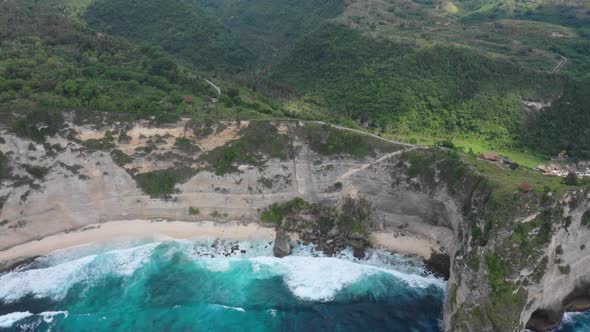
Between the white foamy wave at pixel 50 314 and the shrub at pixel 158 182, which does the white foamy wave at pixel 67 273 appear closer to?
the white foamy wave at pixel 50 314

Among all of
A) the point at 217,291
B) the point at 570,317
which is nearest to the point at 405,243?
the point at 570,317

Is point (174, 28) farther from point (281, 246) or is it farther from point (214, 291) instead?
point (214, 291)

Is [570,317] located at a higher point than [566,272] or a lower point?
lower

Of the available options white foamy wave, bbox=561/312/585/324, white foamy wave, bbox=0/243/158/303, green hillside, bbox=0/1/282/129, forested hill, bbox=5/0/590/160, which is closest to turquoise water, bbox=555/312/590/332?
white foamy wave, bbox=561/312/585/324

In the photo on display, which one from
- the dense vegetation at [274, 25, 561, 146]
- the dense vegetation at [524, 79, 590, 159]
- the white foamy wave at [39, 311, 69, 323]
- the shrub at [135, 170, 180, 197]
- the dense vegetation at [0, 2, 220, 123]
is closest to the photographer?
the white foamy wave at [39, 311, 69, 323]

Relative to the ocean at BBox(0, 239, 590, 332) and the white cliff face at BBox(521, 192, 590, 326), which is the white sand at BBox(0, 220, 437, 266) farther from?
the white cliff face at BBox(521, 192, 590, 326)

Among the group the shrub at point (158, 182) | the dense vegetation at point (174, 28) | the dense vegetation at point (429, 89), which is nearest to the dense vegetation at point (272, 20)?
the dense vegetation at point (174, 28)

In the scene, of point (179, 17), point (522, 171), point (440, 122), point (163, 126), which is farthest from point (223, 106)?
point (179, 17)
